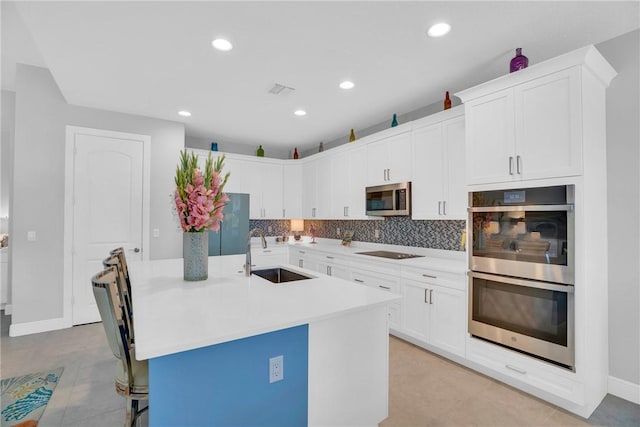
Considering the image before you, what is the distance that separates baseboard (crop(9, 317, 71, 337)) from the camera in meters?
3.52

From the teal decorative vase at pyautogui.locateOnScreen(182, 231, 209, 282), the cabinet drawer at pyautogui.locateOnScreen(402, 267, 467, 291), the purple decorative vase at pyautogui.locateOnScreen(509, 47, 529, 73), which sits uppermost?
the purple decorative vase at pyautogui.locateOnScreen(509, 47, 529, 73)

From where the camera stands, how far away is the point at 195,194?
201 cm

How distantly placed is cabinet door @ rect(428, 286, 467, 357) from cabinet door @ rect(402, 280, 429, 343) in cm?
6

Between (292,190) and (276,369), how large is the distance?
14.8ft

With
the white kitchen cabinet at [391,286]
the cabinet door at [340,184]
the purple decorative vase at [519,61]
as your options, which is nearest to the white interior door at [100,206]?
the cabinet door at [340,184]

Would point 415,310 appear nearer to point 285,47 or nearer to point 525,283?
point 525,283

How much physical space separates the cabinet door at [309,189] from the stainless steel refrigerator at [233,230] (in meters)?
1.06

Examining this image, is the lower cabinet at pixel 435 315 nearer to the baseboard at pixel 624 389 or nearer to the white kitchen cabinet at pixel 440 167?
the white kitchen cabinet at pixel 440 167

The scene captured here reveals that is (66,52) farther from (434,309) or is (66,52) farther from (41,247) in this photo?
(434,309)

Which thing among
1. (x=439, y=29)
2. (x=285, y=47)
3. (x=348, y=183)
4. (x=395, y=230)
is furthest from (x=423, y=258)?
(x=285, y=47)

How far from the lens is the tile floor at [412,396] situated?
209 cm

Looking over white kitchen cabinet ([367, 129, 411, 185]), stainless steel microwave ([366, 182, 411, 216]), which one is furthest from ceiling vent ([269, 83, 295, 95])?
stainless steel microwave ([366, 182, 411, 216])

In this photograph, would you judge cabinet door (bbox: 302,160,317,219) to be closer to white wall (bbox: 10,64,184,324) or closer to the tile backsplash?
the tile backsplash

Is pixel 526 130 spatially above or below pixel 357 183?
above
